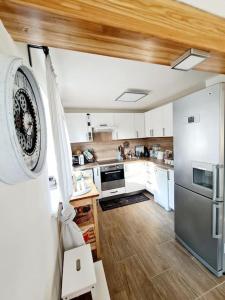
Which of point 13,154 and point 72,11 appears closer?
point 13,154

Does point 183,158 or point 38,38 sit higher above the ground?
point 38,38

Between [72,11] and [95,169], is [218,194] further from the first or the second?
[95,169]

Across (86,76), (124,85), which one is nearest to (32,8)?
(86,76)

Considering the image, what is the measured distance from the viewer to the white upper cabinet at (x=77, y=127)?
3.27m

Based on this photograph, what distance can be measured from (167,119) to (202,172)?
156 centimetres

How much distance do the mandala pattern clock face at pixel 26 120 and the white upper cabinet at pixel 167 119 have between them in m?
2.57

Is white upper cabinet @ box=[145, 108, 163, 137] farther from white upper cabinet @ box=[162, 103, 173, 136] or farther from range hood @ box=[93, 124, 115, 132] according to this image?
range hood @ box=[93, 124, 115, 132]

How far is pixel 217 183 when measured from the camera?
4.54 ft

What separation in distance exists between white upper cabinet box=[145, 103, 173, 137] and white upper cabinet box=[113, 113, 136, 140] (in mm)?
395

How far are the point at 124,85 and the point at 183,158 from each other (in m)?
1.34

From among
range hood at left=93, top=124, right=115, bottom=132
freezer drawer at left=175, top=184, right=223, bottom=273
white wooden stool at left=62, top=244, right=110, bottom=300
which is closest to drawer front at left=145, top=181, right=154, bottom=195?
freezer drawer at left=175, top=184, right=223, bottom=273

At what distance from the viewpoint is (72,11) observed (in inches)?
24.1

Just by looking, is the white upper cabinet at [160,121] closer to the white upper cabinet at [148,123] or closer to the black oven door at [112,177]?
the white upper cabinet at [148,123]

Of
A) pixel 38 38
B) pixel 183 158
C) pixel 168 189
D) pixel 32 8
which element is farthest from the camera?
pixel 168 189
